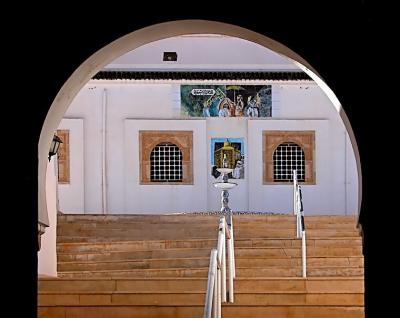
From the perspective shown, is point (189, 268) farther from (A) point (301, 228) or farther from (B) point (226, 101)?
(B) point (226, 101)

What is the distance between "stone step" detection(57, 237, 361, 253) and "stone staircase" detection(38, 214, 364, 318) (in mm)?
15

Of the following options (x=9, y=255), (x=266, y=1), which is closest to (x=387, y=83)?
(x=266, y=1)

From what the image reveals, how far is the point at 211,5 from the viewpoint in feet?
13.7

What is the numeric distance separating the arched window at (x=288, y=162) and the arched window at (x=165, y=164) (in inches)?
89.8

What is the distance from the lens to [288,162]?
19.8m

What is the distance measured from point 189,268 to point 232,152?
8300 millimetres

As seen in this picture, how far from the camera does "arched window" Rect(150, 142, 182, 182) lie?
19609 millimetres

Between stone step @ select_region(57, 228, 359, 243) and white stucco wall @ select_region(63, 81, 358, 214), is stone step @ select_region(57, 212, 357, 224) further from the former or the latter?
white stucco wall @ select_region(63, 81, 358, 214)

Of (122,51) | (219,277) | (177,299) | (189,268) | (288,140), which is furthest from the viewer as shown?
(288,140)

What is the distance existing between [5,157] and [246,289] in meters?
6.51

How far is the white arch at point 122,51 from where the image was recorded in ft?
13.8

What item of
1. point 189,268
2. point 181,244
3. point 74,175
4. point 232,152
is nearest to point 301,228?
point 189,268

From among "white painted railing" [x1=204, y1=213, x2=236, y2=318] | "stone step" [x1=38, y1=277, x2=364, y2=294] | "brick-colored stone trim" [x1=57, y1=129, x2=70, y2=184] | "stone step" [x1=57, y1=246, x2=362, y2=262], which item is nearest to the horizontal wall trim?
"brick-colored stone trim" [x1=57, y1=129, x2=70, y2=184]

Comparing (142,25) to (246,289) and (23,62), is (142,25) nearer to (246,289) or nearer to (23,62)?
(23,62)
